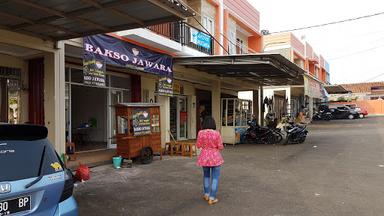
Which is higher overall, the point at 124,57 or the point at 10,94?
the point at 124,57

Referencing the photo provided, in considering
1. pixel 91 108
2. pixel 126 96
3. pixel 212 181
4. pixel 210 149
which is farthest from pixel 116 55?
pixel 91 108

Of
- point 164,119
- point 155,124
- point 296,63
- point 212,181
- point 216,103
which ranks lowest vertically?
point 212,181

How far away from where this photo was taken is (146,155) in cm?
1207

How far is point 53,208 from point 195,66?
1188 cm

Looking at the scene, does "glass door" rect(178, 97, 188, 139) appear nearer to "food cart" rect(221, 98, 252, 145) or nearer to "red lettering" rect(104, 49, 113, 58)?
"food cart" rect(221, 98, 252, 145)

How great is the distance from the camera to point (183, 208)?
6.79 m

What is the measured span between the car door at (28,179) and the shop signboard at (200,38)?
41.1ft

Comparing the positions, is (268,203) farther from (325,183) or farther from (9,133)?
(9,133)

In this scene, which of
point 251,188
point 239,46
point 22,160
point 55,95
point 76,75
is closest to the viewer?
point 22,160

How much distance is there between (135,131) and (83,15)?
4941 millimetres

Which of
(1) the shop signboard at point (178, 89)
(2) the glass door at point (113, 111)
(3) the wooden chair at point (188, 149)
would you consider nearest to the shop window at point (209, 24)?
(1) the shop signboard at point (178, 89)

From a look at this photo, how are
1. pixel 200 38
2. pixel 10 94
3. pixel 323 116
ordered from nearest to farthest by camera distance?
1. pixel 10 94
2. pixel 200 38
3. pixel 323 116

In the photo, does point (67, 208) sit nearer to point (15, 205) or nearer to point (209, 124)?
point (15, 205)

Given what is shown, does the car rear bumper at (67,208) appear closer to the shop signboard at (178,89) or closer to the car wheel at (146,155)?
the car wheel at (146,155)
